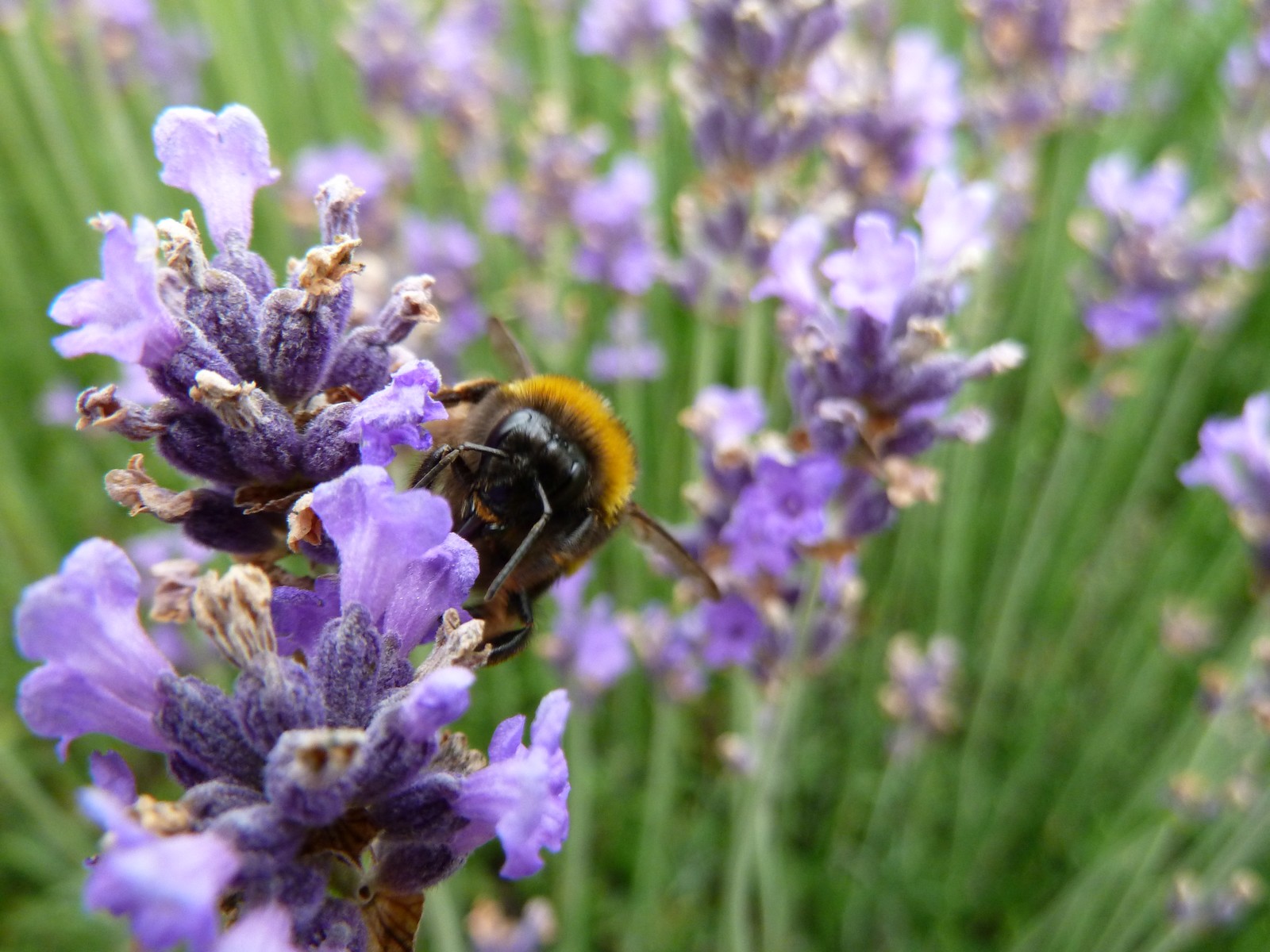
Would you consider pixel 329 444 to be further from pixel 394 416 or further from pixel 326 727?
pixel 326 727

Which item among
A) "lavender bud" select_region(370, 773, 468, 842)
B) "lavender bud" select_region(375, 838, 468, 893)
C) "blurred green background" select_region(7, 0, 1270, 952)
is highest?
"lavender bud" select_region(370, 773, 468, 842)

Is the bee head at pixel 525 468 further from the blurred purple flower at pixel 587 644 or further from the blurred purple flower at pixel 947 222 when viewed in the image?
the blurred purple flower at pixel 587 644

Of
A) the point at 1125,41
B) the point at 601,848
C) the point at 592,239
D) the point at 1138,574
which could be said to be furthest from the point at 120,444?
the point at 1125,41

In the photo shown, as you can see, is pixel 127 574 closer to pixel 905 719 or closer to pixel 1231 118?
pixel 905 719

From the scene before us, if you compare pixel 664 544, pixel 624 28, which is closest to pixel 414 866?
pixel 664 544

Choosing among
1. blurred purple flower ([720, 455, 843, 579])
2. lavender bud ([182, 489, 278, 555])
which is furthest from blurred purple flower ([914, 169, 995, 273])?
Result: lavender bud ([182, 489, 278, 555])

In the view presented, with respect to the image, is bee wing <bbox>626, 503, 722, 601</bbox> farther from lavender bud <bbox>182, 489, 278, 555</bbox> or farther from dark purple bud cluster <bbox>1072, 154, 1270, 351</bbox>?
dark purple bud cluster <bbox>1072, 154, 1270, 351</bbox>

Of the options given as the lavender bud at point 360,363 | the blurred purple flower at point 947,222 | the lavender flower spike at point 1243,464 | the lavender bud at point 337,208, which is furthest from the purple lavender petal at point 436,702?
the lavender flower spike at point 1243,464
